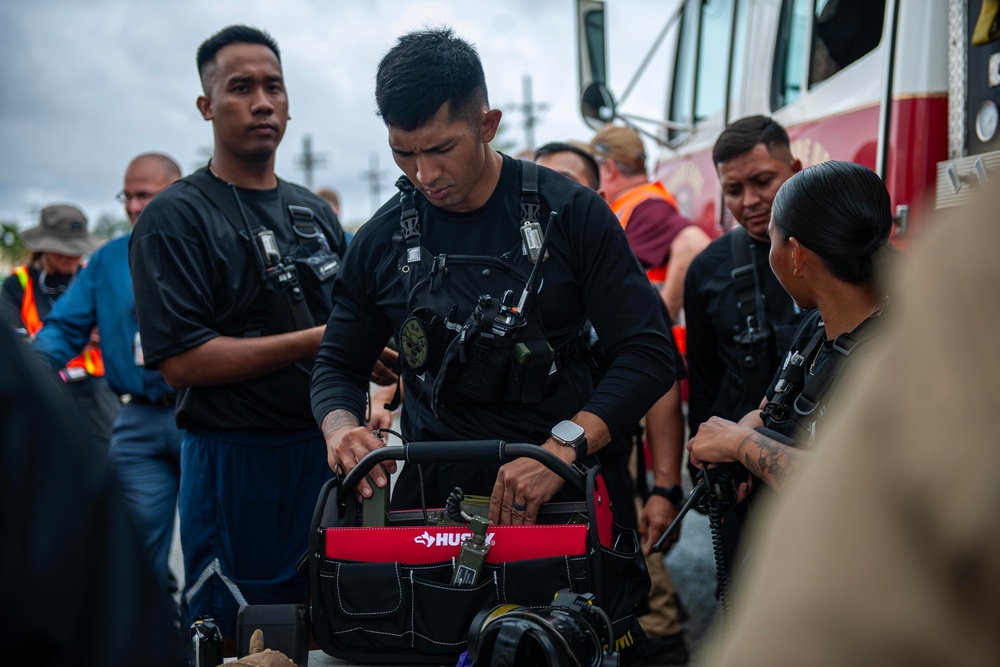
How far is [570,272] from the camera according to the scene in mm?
2221

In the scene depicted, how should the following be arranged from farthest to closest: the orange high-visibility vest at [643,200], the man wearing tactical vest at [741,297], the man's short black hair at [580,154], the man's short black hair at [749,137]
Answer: the man's short black hair at [580,154]
the orange high-visibility vest at [643,200]
the man's short black hair at [749,137]
the man wearing tactical vest at [741,297]

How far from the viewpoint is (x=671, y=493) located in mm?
2869

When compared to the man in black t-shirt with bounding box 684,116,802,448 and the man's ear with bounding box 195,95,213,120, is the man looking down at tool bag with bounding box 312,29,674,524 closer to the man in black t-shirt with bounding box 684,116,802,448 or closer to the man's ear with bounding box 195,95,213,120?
the man in black t-shirt with bounding box 684,116,802,448

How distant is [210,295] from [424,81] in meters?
1.11

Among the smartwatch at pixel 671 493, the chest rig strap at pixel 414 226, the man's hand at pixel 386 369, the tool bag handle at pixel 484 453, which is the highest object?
the chest rig strap at pixel 414 226

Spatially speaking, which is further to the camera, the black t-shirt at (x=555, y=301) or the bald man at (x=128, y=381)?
the bald man at (x=128, y=381)

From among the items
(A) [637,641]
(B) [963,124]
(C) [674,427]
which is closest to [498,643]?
(A) [637,641]

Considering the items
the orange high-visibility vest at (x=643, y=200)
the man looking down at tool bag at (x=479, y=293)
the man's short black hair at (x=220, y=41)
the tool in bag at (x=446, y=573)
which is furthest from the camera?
the orange high-visibility vest at (x=643, y=200)

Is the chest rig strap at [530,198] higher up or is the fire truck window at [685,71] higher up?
the fire truck window at [685,71]

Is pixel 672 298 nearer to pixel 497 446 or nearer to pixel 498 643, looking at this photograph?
pixel 497 446

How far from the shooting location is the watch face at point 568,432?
1.99m

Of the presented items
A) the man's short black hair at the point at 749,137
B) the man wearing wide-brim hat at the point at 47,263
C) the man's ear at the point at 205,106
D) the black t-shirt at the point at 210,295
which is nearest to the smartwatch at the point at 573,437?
the black t-shirt at the point at 210,295

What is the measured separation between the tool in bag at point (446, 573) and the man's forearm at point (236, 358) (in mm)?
980

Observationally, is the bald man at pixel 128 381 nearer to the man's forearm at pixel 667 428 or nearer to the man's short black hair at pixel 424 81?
the man's short black hair at pixel 424 81
